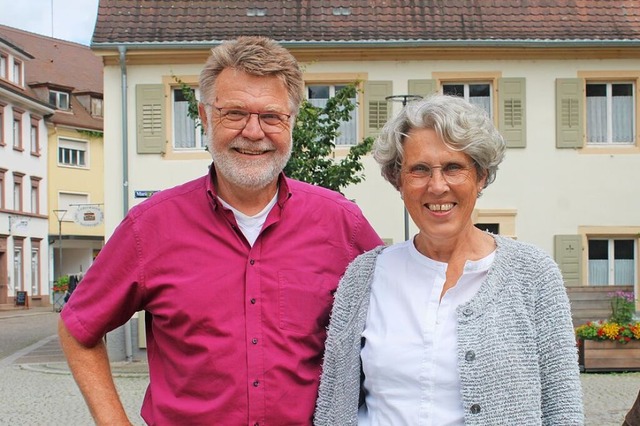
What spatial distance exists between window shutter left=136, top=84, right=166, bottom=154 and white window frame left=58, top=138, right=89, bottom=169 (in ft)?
97.7

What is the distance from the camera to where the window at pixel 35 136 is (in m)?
42.4

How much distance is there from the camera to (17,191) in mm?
41000

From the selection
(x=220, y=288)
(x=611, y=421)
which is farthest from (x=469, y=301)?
(x=611, y=421)

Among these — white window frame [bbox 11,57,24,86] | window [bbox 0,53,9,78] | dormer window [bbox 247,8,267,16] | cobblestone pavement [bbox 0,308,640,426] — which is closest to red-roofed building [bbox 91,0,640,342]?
dormer window [bbox 247,8,267,16]

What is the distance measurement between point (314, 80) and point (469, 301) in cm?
1405

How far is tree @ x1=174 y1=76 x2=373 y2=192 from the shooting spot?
1273cm

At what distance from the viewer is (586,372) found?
13273mm

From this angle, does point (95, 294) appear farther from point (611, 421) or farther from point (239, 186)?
point (611, 421)

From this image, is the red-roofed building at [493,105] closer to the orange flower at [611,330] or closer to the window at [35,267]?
the orange flower at [611,330]

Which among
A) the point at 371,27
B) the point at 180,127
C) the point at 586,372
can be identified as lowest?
the point at 586,372

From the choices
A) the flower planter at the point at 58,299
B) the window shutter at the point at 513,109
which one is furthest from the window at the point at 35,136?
the window shutter at the point at 513,109

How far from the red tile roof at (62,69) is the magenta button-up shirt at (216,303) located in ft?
137

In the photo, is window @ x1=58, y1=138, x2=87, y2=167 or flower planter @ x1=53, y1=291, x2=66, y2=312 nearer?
flower planter @ x1=53, y1=291, x2=66, y2=312

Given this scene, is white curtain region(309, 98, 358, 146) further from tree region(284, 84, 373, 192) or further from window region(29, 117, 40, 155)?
window region(29, 117, 40, 155)
